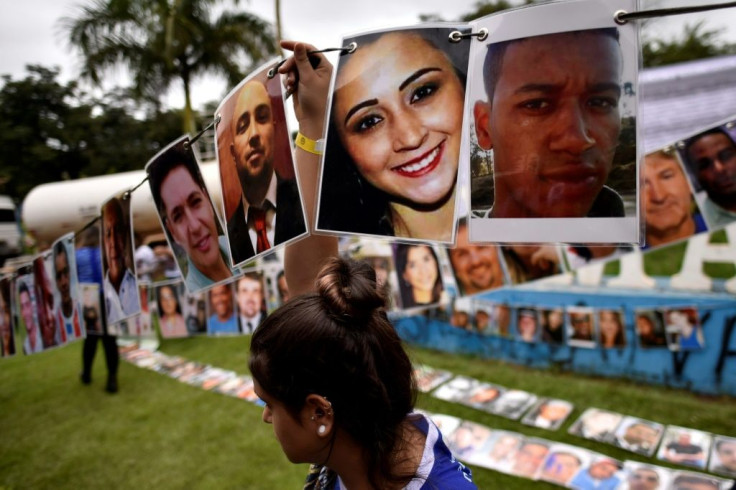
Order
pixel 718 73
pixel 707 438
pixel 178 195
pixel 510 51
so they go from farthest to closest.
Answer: pixel 718 73 < pixel 707 438 < pixel 178 195 < pixel 510 51

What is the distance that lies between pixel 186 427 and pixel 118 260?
82.0 inches

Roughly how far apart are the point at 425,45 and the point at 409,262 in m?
2.06

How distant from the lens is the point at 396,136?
0.86m

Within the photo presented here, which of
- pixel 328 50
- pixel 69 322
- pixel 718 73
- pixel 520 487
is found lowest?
pixel 520 487

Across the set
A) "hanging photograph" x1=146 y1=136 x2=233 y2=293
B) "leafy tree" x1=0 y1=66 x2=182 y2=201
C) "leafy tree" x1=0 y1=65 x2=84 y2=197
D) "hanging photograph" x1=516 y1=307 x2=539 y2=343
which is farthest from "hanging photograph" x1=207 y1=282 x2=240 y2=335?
"leafy tree" x1=0 y1=65 x2=84 y2=197

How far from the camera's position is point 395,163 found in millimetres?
865

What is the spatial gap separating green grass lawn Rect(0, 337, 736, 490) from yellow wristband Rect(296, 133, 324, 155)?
2.07m

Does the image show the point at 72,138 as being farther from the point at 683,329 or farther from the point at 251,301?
the point at 683,329

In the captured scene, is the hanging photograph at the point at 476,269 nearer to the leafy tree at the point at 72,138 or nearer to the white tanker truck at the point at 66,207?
the white tanker truck at the point at 66,207

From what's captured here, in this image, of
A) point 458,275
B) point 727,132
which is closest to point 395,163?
point 727,132

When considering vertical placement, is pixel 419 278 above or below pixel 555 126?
below

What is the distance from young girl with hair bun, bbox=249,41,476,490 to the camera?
74 cm

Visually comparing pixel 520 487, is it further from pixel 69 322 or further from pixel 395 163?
pixel 69 322

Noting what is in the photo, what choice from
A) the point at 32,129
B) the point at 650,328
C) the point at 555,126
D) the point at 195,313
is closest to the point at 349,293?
the point at 555,126
